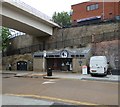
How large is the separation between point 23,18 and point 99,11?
2373 cm

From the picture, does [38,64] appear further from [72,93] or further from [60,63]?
[72,93]

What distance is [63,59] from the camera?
36.6m

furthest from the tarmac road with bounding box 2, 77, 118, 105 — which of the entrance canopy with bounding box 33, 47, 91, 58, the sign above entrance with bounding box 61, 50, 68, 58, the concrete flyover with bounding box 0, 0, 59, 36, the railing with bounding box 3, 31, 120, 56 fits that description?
the railing with bounding box 3, 31, 120, 56

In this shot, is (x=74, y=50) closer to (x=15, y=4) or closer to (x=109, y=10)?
(x=15, y=4)

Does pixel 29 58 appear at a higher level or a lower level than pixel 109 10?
lower

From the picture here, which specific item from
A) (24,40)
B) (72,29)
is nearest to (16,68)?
(24,40)

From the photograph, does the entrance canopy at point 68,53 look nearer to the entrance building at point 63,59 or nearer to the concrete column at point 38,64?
the entrance building at point 63,59

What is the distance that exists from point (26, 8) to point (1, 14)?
4737 millimetres

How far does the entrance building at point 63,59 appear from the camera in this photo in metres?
33.2

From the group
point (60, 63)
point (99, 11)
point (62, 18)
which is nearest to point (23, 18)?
point (60, 63)

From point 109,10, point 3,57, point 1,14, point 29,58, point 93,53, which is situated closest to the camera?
point 1,14

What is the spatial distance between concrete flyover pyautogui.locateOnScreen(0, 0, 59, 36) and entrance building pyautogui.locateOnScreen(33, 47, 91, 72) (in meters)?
4.73

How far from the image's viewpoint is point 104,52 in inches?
1313

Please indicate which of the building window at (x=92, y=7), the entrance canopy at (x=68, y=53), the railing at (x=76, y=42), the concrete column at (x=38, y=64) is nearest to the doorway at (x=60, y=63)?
the entrance canopy at (x=68, y=53)
